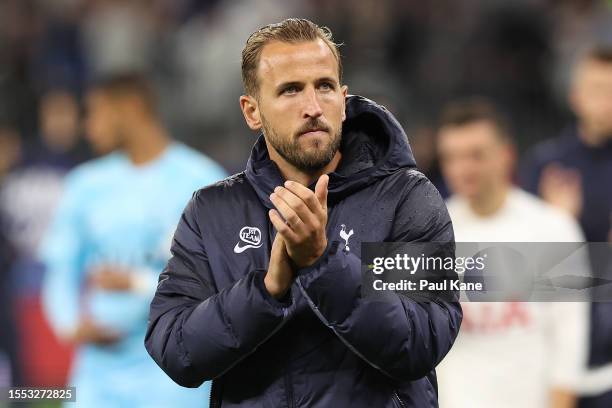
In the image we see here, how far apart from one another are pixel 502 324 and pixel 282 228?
3.36 metres

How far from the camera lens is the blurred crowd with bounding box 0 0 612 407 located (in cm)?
1002

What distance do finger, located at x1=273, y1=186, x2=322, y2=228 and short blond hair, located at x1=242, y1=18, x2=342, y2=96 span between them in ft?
1.70

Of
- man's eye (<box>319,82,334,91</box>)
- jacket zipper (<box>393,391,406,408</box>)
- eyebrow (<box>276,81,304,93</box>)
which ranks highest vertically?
eyebrow (<box>276,81,304,93</box>)

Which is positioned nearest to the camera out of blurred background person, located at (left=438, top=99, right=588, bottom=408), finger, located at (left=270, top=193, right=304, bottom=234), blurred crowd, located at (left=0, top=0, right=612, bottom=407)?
finger, located at (left=270, top=193, right=304, bottom=234)

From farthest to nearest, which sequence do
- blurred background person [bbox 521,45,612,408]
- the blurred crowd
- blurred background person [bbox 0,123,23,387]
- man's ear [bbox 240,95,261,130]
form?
the blurred crowd → blurred background person [bbox 0,123,23,387] → blurred background person [bbox 521,45,612,408] → man's ear [bbox 240,95,261,130]

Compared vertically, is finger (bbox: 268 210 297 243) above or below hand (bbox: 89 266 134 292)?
below

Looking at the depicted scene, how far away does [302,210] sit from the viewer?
2.52 meters

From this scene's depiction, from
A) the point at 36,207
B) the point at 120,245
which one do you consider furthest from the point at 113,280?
the point at 36,207

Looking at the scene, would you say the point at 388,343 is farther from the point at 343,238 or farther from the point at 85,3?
the point at 85,3

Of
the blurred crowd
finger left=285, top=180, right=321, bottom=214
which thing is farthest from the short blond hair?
the blurred crowd

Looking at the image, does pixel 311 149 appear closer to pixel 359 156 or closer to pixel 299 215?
pixel 359 156

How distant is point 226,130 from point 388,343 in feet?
26.9

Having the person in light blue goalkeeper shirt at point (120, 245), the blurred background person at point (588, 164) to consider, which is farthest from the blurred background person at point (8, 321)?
the blurred background person at point (588, 164)

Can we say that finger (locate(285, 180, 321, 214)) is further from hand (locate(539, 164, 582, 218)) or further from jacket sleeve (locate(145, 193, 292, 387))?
hand (locate(539, 164, 582, 218))
